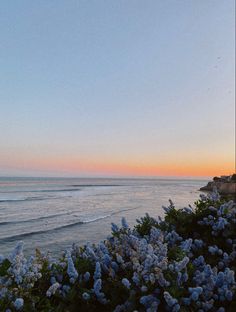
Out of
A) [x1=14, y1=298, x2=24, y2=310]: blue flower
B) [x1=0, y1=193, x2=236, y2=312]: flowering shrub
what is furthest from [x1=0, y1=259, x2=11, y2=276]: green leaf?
[x1=14, y1=298, x2=24, y2=310]: blue flower

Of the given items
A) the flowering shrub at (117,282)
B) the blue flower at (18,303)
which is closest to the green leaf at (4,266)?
the flowering shrub at (117,282)

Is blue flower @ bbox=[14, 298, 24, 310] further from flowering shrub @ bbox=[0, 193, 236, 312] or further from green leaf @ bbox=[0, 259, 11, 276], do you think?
green leaf @ bbox=[0, 259, 11, 276]

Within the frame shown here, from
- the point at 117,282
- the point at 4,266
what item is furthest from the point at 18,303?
the point at 117,282

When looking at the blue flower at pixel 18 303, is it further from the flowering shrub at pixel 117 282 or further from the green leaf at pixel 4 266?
the green leaf at pixel 4 266

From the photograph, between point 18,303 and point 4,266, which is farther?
point 4,266

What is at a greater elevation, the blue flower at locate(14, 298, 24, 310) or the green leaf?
the green leaf

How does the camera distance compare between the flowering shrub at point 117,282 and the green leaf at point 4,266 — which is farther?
the green leaf at point 4,266

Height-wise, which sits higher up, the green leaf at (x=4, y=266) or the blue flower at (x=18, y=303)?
the green leaf at (x=4, y=266)

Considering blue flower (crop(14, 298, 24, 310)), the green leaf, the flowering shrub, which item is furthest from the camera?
the green leaf

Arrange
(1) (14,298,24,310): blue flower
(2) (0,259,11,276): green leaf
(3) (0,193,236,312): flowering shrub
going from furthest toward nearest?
(2) (0,259,11,276): green leaf → (3) (0,193,236,312): flowering shrub → (1) (14,298,24,310): blue flower

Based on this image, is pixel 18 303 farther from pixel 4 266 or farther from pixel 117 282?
pixel 117 282

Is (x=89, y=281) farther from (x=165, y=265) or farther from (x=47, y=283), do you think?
(x=165, y=265)

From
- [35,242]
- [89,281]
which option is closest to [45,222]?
[35,242]

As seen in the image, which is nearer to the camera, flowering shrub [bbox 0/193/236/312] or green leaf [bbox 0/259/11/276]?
flowering shrub [bbox 0/193/236/312]
